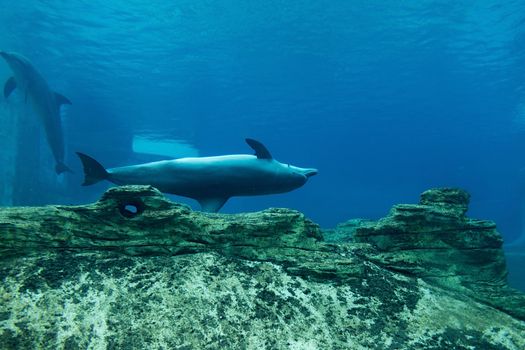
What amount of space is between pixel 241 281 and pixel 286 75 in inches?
1027

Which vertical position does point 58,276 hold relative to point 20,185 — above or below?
below

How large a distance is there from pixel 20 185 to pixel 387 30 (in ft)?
78.6

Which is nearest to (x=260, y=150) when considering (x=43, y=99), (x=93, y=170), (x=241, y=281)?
(x=93, y=170)

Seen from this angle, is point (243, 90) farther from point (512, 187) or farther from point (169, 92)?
point (512, 187)

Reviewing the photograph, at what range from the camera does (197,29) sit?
22375 millimetres

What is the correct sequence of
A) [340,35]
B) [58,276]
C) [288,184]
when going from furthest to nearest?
1. [340,35]
2. [288,184]
3. [58,276]

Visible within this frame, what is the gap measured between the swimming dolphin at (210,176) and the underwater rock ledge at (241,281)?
9.87 feet

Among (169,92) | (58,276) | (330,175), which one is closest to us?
(58,276)

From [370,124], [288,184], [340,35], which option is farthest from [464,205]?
[370,124]

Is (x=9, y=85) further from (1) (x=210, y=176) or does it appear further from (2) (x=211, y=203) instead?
(1) (x=210, y=176)

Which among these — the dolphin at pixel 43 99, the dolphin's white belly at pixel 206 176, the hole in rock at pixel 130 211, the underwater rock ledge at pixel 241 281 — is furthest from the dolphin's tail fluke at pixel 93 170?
the dolphin at pixel 43 99

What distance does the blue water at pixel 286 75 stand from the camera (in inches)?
813

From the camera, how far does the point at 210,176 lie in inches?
→ 294

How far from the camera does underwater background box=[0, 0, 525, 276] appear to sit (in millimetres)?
20344
